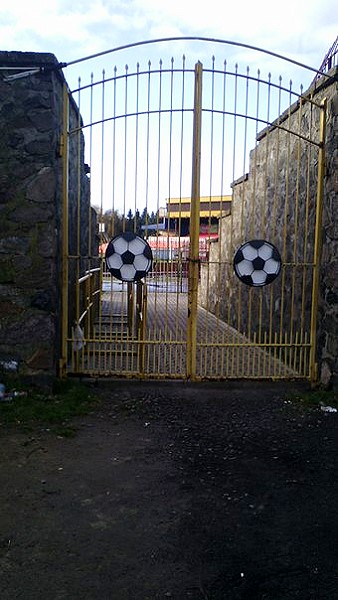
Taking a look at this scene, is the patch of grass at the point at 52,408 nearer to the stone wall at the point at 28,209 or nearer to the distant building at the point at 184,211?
the stone wall at the point at 28,209

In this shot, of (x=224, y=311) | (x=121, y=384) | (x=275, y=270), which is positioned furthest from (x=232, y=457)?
(x=224, y=311)

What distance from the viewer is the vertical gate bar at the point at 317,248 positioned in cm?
571

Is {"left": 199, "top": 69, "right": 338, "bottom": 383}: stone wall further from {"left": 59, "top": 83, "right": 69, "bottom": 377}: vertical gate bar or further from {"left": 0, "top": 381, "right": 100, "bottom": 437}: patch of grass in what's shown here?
{"left": 0, "top": 381, "right": 100, "bottom": 437}: patch of grass

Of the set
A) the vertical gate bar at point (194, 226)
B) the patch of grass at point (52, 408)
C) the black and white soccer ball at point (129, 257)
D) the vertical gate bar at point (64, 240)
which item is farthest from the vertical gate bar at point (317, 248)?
the vertical gate bar at point (64, 240)

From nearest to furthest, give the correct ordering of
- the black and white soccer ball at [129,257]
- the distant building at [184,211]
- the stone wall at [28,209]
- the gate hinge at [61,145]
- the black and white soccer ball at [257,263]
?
the stone wall at [28,209]
the gate hinge at [61,145]
the black and white soccer ball at [129,257]
the black and white soccer ball at [257,263]
the distant building at [184,211]

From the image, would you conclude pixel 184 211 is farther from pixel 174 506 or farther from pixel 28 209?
pixel 174 506

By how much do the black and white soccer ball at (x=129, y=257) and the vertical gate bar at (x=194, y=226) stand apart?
46 cm

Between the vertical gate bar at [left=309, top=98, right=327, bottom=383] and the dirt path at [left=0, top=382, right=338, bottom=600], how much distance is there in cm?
77

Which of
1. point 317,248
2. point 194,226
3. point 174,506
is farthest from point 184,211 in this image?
point 174,506

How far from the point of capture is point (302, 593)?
246cm

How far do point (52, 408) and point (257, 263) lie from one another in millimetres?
2454

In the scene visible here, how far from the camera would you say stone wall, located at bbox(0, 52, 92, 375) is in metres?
5.16

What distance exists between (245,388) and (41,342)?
2.11 m

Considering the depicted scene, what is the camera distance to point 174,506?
10.8 feet
